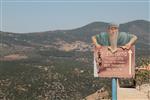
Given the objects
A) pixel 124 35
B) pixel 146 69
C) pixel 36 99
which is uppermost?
pixel 124 35

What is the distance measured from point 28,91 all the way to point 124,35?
77157 mm

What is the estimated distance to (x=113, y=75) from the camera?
852 inches

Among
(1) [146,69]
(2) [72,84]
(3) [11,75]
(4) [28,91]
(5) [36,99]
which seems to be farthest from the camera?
(3) [11,75]

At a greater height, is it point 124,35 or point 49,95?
point 124,35

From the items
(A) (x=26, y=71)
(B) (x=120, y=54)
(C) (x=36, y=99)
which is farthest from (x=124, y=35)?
(A) (x=26, y=71)

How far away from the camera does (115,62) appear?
21.5 metres

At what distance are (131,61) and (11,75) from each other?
95.5 meters

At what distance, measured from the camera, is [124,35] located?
21.5m

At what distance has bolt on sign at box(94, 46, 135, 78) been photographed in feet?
70.2

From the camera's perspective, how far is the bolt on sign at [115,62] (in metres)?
21.4

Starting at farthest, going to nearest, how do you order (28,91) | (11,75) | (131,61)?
(11,75), (28,91), (131,61)

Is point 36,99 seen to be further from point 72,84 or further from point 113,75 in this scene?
point 113,75

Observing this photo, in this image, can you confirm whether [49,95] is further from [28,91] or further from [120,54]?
[120,54]

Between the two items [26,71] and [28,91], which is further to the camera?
[26,71]
